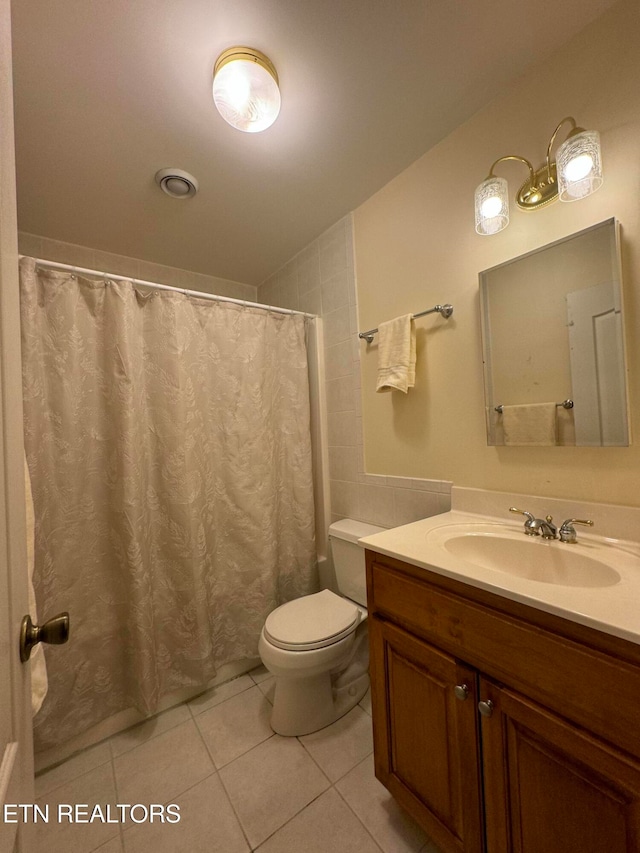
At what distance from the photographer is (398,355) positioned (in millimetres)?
1432

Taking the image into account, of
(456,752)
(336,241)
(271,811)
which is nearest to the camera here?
(456,752)

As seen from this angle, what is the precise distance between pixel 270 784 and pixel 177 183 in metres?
2.34

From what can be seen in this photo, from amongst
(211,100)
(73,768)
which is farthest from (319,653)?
(211,100)

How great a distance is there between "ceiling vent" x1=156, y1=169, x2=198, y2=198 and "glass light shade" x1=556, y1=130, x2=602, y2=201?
1362mm

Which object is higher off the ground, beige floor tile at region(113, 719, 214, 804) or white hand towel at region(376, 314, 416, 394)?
white hand towel at region(376, 314, 416, 394)

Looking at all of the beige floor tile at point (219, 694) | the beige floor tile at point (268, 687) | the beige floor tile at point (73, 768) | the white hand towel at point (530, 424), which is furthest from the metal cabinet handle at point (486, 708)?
the beige floor tile at point (73, 768)

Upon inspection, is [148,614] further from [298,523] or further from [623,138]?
[623,138]

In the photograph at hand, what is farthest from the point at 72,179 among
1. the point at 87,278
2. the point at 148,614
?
the point at 148,614

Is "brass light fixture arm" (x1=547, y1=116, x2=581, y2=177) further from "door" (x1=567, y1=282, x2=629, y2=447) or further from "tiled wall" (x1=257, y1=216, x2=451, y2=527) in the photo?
"tiled wall" (x1=257, y1=216, x2=451, y2=527)

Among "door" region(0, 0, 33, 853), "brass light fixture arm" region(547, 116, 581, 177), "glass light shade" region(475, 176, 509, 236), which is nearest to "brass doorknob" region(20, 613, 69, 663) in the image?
"door" region(0, 0, 33, 853)

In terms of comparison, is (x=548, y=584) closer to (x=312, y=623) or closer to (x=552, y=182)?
(x=312, y=623)

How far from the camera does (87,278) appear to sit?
54.3 inches

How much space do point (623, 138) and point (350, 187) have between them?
0.99 m

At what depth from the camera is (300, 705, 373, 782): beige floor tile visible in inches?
46.7
